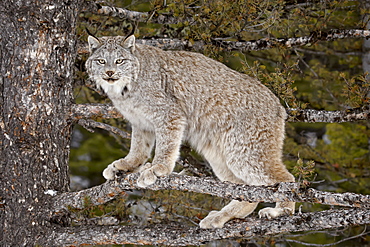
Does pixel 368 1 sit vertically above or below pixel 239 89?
above

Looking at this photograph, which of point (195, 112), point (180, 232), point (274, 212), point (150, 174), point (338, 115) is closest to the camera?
point (180, 232)

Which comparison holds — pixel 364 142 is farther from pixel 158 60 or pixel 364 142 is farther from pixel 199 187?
pixel 199 187

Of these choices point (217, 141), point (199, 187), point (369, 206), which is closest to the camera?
point (369, 206)

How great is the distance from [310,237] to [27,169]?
637 cm

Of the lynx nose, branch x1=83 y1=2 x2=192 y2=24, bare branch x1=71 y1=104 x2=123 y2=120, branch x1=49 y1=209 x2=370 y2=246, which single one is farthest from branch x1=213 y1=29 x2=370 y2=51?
branch x1=49 y1=209 x2=370 y2=246

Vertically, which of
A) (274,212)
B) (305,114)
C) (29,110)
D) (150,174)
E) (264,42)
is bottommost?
(274,212)

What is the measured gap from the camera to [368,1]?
21.0ft

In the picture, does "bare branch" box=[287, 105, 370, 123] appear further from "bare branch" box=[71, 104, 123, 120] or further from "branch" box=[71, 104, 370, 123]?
"bare branch" box=[71, 104, 123, 120]

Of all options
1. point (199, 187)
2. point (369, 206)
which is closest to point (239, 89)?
point (199, 187)

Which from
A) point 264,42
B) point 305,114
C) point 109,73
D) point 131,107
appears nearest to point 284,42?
point 264,42

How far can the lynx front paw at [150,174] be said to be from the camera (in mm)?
4336

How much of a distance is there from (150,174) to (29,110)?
3.78 ft

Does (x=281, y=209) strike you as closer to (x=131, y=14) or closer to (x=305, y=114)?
(x=305, y=114)

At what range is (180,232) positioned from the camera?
13.5 ft
